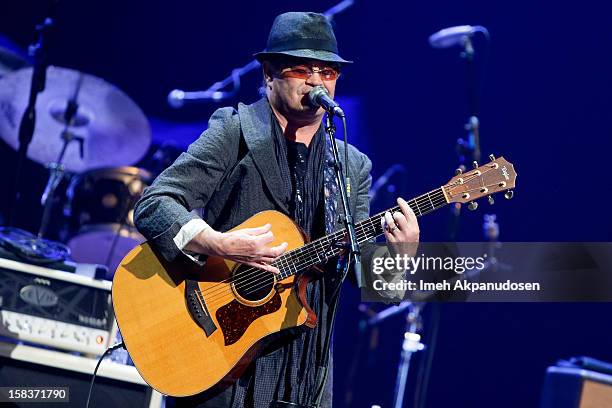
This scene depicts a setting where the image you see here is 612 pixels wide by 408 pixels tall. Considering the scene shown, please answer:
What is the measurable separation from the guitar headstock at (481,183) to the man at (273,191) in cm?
33

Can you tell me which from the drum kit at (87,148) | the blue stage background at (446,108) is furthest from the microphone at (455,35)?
the drum kit at (87,148)

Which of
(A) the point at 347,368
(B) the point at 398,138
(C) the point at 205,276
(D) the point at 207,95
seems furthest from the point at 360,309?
(C) the point at 205,276

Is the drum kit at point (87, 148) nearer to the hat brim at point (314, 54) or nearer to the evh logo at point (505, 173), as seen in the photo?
the hat brim at point (314, 54)

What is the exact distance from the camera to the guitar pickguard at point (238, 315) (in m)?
2.91

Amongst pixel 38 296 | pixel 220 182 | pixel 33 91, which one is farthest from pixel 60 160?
pixel 220 182

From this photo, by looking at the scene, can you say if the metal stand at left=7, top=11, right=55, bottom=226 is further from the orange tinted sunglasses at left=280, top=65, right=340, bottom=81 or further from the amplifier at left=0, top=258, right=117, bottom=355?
the orange tinted sunglasses at left=280, top=65, right=340, bottom=81

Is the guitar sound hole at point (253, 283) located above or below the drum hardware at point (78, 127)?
below

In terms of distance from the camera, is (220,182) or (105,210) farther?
(105,210)

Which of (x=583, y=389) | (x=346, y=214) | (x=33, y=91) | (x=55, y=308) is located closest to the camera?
(x=346, y=214)

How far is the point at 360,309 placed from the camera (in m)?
6.73

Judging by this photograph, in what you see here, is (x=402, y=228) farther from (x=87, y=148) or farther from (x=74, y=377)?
(x=87, y=148)

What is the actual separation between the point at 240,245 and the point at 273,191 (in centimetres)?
34

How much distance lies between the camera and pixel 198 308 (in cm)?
297

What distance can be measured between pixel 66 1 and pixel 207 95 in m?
1.68
